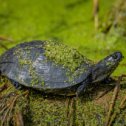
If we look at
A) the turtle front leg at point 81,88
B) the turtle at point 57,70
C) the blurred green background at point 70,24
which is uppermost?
the blurred green background at point 70,24

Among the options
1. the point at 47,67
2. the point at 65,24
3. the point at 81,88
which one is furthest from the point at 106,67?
the point at 65,24

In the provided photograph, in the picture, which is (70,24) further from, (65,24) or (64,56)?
(64,56)

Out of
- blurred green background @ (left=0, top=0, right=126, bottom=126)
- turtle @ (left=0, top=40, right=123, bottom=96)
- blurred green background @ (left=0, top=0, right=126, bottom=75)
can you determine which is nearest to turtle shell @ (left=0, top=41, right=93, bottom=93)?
turtle @ (left=0, top=40, right=123, bottom=96)

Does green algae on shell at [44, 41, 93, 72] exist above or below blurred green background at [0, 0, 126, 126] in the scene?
below

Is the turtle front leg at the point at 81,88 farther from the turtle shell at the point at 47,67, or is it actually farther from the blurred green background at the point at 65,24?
the blurred green background at the point at 65,24

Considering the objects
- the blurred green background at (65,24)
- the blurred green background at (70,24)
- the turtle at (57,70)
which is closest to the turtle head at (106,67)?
the turtle at (57,70)

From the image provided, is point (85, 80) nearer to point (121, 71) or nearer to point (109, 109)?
point (109, 109)

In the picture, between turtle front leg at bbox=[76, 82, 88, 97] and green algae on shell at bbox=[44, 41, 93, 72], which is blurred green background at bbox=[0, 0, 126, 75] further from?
turtle front leg at bbox=[76, 82, 88, 97]
